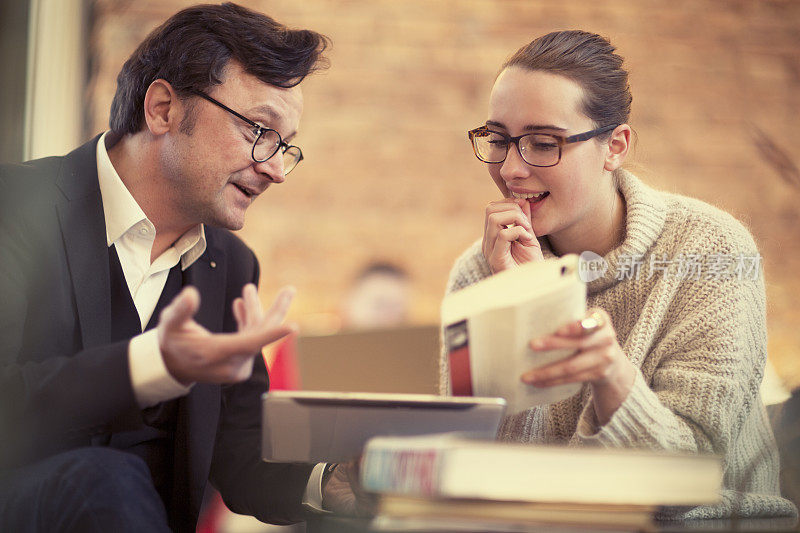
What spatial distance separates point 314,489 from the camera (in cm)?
120

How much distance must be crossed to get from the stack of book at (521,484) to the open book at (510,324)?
169mm

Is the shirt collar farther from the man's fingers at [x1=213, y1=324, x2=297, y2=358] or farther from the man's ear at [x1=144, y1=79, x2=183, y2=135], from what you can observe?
the man's fingers at [x1=213, y1=324, x2=297, y2=358]

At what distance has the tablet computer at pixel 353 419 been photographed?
0.83 metres

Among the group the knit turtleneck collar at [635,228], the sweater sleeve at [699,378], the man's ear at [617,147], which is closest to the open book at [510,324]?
the sweater sleeve at [699,378]

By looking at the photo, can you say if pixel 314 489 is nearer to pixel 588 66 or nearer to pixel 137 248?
pixel 137 248

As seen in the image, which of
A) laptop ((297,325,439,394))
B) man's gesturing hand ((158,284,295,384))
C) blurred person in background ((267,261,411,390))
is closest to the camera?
man's gesturing hand ((158,284,295,384))

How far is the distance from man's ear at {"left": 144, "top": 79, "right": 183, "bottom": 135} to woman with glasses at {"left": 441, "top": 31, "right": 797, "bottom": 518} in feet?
1.80

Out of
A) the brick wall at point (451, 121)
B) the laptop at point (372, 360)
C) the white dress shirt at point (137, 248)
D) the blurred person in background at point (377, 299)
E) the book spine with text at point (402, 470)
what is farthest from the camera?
the brick wall at point (451, 121)

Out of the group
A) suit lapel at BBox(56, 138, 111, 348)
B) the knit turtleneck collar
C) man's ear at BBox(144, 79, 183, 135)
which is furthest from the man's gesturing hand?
the knit turtleneck collar

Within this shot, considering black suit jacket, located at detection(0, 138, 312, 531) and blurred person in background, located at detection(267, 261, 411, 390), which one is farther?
blurred person in background, located at detection(267, 261, 411, 390)

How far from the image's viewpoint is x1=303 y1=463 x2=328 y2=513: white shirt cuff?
1184 millimetres

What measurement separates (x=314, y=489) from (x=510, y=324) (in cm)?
51

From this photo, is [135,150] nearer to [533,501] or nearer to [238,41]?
[238,41]

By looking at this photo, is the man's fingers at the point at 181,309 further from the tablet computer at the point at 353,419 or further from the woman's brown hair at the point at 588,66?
the woman's brown hair at the point at 588,66
